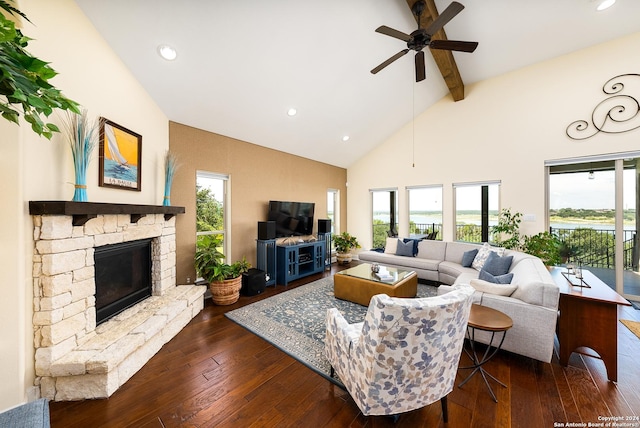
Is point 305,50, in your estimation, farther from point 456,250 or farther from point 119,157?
point 456,250

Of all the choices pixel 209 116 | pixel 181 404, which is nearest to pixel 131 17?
pixel 209 116

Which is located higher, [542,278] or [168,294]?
[542,278]

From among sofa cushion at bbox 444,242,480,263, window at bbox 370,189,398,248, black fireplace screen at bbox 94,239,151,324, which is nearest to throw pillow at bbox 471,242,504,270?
sofa cushion at bbox 444,242,480,263

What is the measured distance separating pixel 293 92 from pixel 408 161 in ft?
11.0

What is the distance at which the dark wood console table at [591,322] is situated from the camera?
1895 millimetres

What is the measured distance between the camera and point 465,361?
2.21 metres

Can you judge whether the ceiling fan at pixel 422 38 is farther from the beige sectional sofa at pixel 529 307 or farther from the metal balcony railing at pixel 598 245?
the metal balcony railing at pixel 598 245

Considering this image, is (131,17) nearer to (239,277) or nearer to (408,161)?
(239,277)

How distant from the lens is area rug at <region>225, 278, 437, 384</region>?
229 cm

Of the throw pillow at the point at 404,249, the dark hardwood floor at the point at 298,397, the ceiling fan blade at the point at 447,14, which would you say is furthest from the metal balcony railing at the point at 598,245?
the ceiling fan blade at the point at 447,14

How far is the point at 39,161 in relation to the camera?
1.77 metres

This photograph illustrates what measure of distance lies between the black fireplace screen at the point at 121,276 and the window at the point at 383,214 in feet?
16.6

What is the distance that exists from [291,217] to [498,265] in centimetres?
358

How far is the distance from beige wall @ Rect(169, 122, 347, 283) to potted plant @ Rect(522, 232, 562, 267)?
13.7 feet
